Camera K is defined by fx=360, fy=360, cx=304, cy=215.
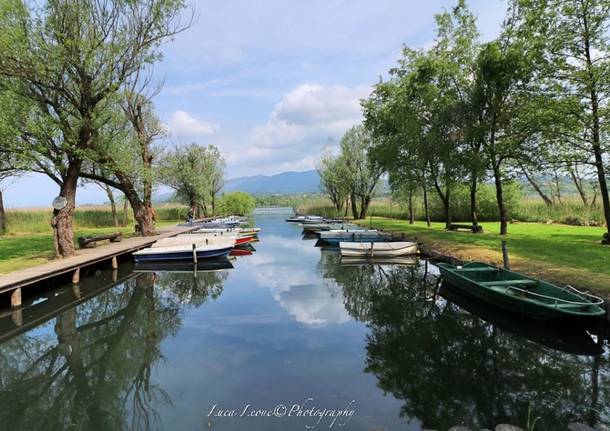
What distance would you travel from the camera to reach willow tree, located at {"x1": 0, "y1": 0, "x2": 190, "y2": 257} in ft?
43.1

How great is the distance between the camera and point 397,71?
2642cm

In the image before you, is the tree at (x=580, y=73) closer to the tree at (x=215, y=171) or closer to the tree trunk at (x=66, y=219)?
the tree trunk at (x=66, y=219)

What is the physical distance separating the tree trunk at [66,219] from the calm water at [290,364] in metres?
3.87

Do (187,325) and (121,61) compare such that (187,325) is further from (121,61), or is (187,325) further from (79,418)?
(121,61)

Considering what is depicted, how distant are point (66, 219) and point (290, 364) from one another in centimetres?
1281

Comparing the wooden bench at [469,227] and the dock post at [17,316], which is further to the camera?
the wooden bench at [469,227]

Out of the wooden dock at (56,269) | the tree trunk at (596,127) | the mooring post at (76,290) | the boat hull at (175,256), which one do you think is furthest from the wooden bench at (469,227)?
the mooring post at (76,290)

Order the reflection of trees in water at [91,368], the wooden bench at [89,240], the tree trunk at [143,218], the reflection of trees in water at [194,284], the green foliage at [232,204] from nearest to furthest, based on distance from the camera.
Answer: the reflection of trees in water at [91,368] < the reflection of trees in water at [194,284] < the wooden bench at [89,240] < the tree trunk at [143,218] < the green foliage at [232,204]

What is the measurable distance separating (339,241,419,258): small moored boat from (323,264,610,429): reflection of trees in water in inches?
338

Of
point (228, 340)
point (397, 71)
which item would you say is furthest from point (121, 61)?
point (397, 71)

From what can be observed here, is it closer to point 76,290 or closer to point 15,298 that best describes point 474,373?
point 15,298

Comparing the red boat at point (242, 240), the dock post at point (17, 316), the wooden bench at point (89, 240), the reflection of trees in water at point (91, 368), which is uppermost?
the wooden bench at point (89, 240)

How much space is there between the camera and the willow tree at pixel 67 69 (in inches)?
517

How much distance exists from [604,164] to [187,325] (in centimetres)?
1657
